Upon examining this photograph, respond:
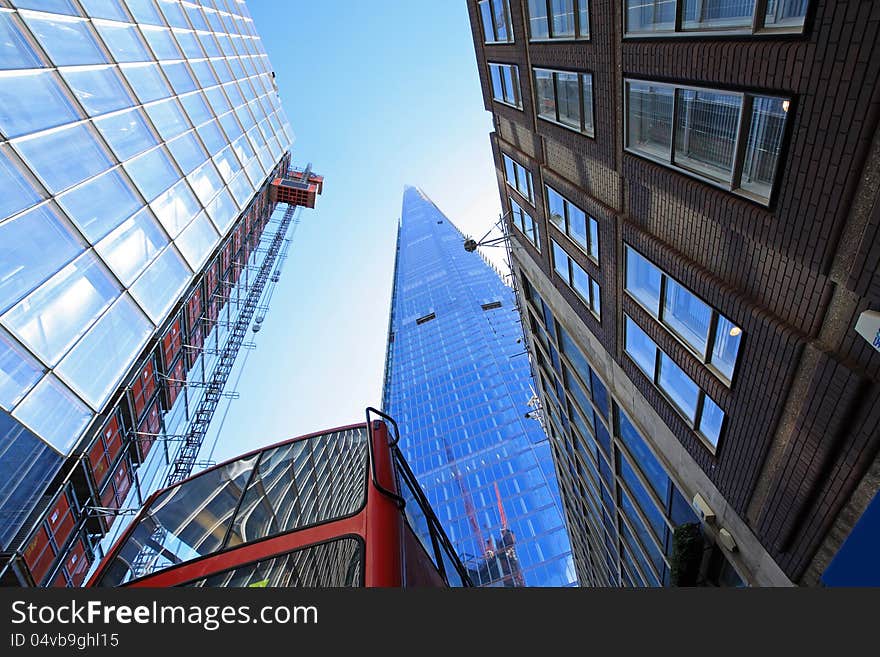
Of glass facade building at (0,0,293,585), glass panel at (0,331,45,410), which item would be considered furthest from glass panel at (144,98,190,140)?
glass panel at (0,331,45,410)

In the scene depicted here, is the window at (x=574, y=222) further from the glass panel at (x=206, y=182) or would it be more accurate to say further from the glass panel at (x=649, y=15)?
the glass panel at (x=206, y=182)

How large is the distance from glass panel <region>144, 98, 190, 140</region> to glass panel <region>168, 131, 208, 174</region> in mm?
278

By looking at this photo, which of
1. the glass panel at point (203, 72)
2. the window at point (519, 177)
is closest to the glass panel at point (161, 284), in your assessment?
the glass panel at point (203, 72)

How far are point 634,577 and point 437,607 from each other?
16.7 metres

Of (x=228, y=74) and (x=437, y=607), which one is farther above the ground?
(x=228, y=74)

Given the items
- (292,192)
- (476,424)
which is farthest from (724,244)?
(476,424)

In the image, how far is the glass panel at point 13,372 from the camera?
29.4ft

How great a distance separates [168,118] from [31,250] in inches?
Result: 415

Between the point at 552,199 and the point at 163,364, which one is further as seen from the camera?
the point at 163,364

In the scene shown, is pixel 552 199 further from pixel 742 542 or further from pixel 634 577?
A: pixel 634 577

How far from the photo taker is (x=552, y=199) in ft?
40.5

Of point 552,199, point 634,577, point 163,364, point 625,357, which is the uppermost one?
point 552,199

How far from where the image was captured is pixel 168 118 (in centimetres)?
1814

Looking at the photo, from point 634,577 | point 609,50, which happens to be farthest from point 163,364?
point 634,577
